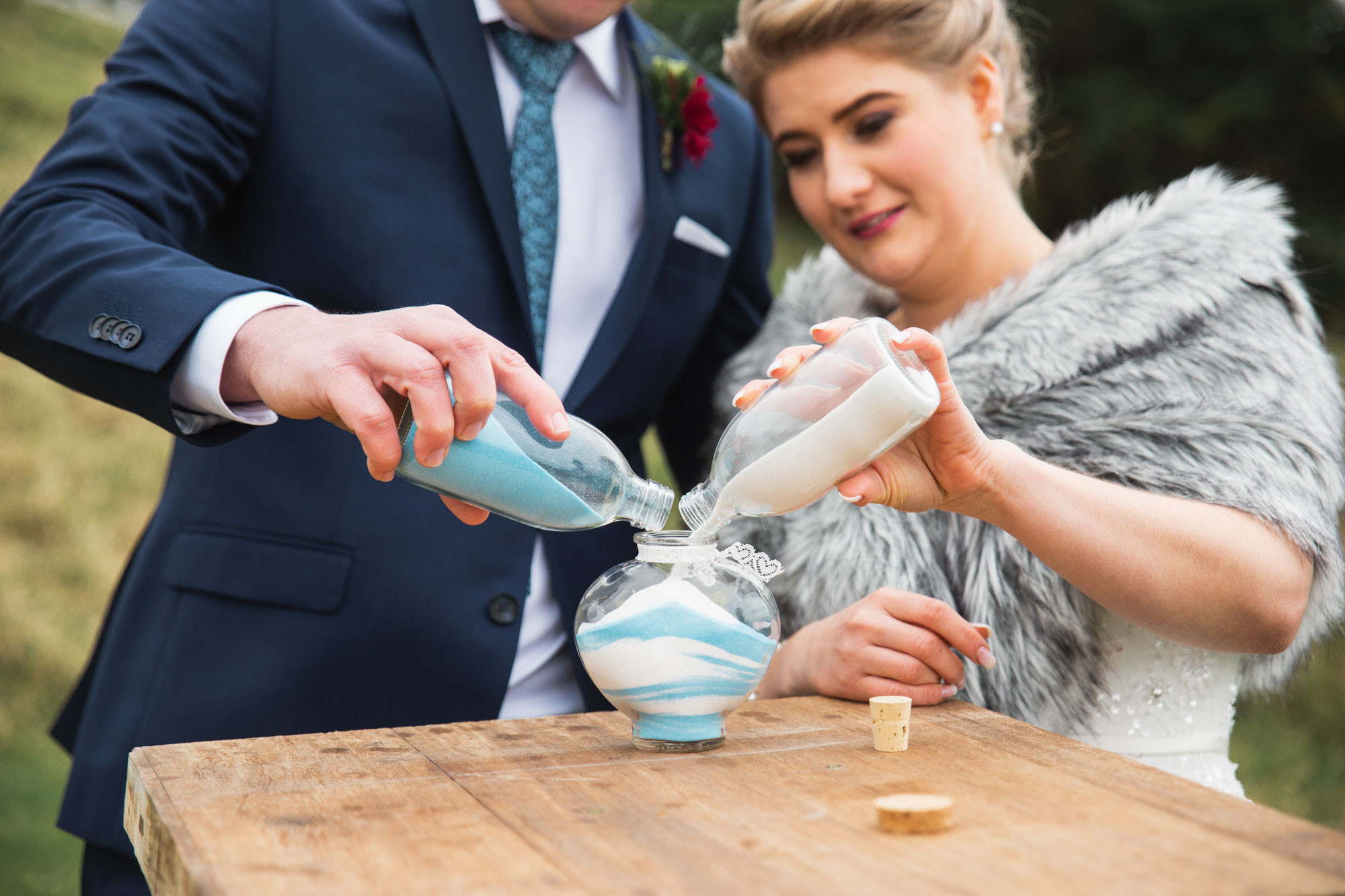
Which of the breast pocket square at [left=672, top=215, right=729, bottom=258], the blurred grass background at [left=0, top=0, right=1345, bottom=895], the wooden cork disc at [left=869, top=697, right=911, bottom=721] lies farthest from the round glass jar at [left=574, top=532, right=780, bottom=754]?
the blurred grass background at [left=0, top=0, right=1345, bottom=895]

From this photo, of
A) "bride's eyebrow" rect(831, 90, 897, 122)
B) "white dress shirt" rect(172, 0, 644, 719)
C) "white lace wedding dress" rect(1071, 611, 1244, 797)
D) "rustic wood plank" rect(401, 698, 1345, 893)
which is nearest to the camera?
"rustic wood plank" rect(401, 698, 1345, 893)

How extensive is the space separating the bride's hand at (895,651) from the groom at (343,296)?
17.6 inches

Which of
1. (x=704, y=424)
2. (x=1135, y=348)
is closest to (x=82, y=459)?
(x=704, y=424)

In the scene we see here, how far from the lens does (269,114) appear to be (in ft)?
5.52

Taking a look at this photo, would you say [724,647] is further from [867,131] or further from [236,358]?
[867,131]

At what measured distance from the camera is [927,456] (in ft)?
4.25

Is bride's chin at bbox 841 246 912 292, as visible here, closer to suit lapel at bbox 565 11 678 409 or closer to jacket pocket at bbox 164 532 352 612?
suit lapel at bbox 565 11 678 409

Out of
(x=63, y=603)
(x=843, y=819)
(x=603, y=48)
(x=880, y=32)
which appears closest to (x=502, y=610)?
(x=843, y=819)

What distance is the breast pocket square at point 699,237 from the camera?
1.96 metres

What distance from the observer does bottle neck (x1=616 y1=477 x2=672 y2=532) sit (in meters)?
1.21

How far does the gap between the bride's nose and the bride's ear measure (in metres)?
0.24

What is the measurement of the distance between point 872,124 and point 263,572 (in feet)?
3.79

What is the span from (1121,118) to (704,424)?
4185 mm

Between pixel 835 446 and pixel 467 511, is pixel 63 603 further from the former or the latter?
pixel 835 446
